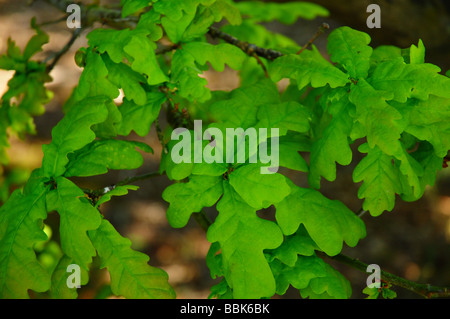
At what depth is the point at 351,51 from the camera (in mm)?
1097

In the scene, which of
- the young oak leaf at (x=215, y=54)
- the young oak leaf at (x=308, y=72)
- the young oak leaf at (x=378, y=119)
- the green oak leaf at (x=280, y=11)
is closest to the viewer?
the young oak leaf at (x=378, y=119)

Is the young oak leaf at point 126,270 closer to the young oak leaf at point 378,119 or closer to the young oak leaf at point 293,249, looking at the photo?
the young oak leaf at point 293,249

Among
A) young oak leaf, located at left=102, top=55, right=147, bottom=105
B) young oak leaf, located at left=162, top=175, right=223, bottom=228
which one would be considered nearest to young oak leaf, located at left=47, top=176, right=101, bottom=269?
young oak leaf, located at left=162, top=175, right=223, bottom=228

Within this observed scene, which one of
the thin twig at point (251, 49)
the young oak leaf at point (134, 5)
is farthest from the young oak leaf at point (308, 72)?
the young oak leaf at point (134, 5)

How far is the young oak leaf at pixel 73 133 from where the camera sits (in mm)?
1049

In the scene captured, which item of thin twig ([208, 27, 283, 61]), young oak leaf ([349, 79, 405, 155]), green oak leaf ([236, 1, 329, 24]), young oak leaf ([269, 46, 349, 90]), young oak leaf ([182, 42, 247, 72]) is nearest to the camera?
young oak leaf ([349, 79, 405, 155])

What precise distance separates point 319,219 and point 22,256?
0.70 meters

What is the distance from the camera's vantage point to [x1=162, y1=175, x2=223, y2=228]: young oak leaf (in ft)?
3.39

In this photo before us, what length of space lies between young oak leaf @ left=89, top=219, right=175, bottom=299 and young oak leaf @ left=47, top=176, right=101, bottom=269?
5cm

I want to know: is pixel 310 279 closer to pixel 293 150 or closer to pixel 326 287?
pixel 326 287

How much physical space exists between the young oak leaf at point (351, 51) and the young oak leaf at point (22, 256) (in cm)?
81

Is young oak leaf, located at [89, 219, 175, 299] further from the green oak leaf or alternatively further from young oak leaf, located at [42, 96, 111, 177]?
the green oak leaf

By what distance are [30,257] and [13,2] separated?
4875mm

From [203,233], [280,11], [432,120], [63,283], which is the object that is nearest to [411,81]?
[432,120]
